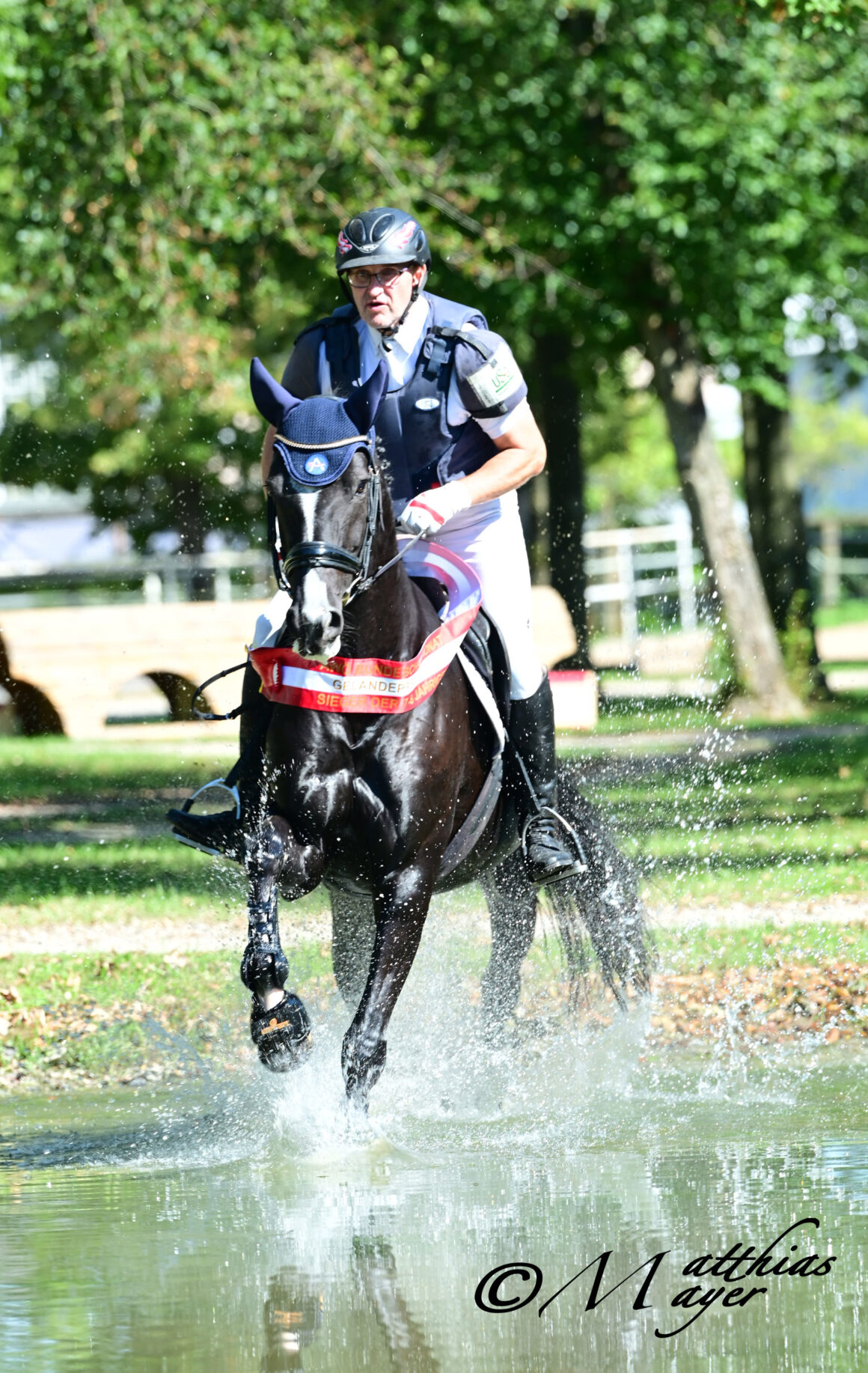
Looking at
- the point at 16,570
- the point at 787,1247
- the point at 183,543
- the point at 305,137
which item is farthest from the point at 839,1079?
the point at 16,570

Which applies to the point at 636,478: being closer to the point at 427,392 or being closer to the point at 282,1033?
the point at 427,392

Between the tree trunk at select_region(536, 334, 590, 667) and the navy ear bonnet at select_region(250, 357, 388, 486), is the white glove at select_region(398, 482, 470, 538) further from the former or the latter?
the tree trunk at select_region(536, 334, 590, 667)

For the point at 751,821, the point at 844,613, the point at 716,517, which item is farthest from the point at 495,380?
the point at 844,613

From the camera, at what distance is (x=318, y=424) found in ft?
18.0

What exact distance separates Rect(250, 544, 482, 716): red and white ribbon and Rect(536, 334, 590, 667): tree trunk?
16469 mm

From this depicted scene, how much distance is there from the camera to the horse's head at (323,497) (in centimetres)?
526

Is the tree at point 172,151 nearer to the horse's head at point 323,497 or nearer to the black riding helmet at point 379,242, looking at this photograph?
the black riding helmet at point 379,242

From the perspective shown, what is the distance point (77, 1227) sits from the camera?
5.13 meters

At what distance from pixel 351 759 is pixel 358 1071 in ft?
3.08

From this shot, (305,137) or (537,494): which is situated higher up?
(305,137)

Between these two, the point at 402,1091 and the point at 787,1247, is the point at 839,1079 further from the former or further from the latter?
the point at 787,1247

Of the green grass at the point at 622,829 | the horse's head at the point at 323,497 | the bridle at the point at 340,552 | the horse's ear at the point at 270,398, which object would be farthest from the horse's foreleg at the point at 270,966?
the green grass at the point at 622,829

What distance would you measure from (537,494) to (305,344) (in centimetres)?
2101

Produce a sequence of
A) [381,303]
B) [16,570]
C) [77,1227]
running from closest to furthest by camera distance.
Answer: [77,1227], [381,303], [16,570]
